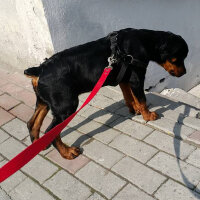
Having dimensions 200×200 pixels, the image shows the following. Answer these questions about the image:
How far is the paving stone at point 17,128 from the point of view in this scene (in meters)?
3.69

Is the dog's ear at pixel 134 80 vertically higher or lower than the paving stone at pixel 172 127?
higher

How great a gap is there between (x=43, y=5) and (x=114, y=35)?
157 centimetres

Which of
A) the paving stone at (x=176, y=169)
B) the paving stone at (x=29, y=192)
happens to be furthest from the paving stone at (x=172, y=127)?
the paving stone at (x=29, y=192)

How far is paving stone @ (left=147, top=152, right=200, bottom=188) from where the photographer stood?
272 cm

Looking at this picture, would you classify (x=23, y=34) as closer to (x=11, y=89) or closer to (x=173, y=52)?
(x=11, y=89)

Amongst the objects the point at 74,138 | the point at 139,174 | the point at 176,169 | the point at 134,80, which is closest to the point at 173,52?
the point at 134,80

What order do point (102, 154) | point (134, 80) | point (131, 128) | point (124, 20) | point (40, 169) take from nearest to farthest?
point (40, 169)
point (102, 154)
point (134, 80)
point (131, 128)
point (124, 20)

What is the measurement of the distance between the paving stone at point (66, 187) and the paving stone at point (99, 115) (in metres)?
1.03

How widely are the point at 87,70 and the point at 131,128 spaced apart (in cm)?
101

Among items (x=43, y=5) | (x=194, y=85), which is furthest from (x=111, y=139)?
(x=194, y=85)

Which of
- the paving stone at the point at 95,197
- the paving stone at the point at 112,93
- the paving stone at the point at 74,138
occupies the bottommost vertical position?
the paving stone at the point at 112,93

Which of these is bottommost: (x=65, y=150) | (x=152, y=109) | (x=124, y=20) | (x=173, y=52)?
(x=152, y=109)

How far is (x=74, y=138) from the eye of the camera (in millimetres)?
3527

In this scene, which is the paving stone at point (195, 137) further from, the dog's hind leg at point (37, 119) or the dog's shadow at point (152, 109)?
the dog's hind leg at point (37, 119)
